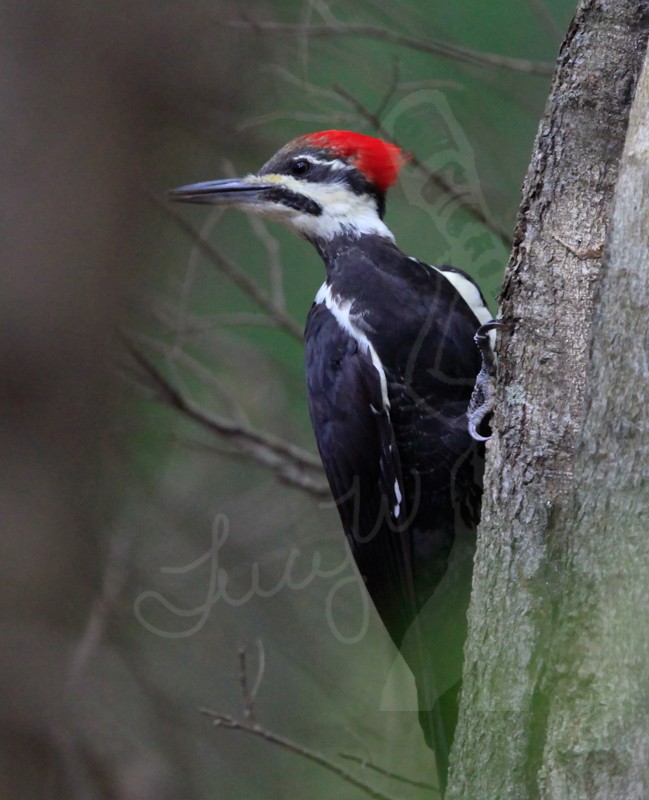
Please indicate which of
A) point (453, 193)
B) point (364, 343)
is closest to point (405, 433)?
point (364, 343)

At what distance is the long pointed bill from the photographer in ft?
8.75

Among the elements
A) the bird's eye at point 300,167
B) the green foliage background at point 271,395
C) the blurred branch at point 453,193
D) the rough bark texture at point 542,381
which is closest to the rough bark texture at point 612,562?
the rough bark texture at point 542,381

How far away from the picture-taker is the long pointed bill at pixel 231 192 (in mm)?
2668

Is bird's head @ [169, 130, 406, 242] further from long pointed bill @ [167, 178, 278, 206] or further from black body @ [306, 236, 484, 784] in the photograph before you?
black body @ [306, 236, 484, 784]

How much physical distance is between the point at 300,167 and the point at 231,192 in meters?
0.19

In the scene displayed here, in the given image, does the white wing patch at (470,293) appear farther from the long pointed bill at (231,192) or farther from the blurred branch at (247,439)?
the blurred branch at (247,439)

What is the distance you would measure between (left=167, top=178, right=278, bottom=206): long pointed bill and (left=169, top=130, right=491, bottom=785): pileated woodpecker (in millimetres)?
81

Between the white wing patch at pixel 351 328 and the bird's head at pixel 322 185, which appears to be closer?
the white wing patch at pixel 351 328

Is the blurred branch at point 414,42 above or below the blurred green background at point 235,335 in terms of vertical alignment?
above

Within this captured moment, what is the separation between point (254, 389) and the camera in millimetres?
3471

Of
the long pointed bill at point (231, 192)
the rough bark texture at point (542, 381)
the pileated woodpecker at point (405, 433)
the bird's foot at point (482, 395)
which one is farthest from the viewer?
the long pointed bill at point (231, 192)

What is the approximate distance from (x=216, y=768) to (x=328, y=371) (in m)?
1.82

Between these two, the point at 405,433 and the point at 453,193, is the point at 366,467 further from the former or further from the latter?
the point at 453,193

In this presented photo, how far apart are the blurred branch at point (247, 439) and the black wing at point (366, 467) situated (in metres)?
0.48
